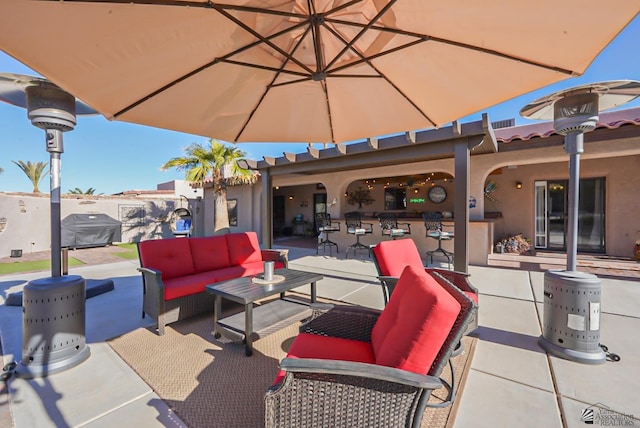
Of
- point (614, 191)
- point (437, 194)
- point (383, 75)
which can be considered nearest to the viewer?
point (383, 75)

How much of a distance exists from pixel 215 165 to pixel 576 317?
995 cm

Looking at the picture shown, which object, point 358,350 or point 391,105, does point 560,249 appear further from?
point 358,350

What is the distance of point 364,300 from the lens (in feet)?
14.1

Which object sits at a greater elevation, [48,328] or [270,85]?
[270,85]

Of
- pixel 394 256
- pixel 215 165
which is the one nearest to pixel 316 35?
pixel 394 256

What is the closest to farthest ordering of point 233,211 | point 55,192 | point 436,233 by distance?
point 55,192
point 436,233
point 233,211

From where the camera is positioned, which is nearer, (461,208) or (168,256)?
(168,256)

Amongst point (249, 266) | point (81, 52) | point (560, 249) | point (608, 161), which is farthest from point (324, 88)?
point (560, 249)

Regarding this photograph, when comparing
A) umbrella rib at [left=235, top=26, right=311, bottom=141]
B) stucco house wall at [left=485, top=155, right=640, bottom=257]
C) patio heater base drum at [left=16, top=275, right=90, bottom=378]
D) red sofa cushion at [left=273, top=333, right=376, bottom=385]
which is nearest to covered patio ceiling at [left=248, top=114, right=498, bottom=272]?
stucco house wall at [left=485, top=155, right=640, bottom=257]

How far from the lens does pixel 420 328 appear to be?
1.43m

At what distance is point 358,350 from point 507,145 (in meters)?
6.89

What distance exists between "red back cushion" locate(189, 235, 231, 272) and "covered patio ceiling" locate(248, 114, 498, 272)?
10.7ft
